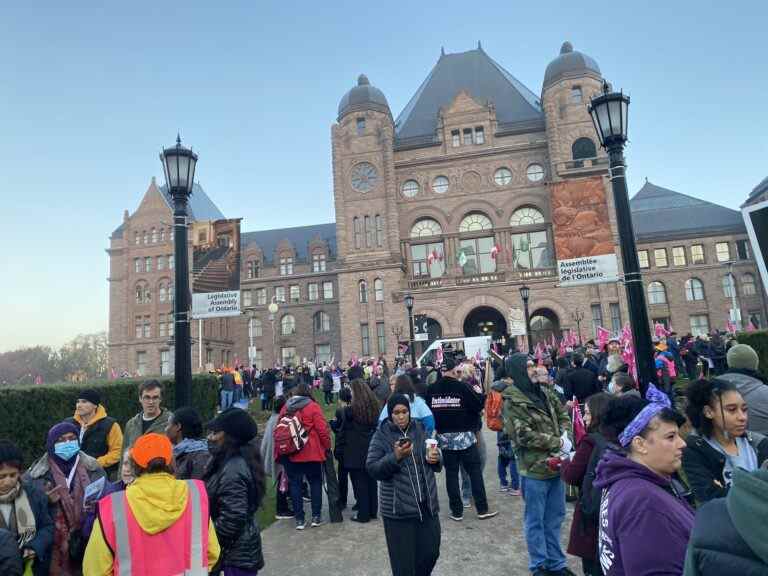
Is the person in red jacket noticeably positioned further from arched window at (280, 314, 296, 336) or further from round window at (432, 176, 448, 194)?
arched window at (280, 314, 296, 336)

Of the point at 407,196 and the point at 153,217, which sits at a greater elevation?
the point at 153,217

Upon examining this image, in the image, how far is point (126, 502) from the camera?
9.17ft

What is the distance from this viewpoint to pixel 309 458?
23.0 ft

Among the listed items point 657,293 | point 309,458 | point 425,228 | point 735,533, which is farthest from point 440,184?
point 735,533

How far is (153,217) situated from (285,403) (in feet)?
167

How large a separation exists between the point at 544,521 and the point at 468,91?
1703 inches

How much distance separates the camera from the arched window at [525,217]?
38.9m

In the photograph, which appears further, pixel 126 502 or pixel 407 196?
pixel 407 196

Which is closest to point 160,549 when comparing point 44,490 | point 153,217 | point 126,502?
point 126,502

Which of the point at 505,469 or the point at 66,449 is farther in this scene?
the point at 505,469

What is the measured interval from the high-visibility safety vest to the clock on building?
3816cm

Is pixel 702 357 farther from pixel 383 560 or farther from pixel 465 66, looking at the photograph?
pixel 465 66

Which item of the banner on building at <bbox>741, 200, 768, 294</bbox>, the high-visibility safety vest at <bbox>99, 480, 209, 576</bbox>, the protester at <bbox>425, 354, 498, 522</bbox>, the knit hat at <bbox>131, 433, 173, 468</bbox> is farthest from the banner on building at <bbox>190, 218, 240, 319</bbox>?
the banner on building at <bbox>741, 200, 768, 294</bbox>

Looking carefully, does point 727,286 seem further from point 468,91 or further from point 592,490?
point 592,490
